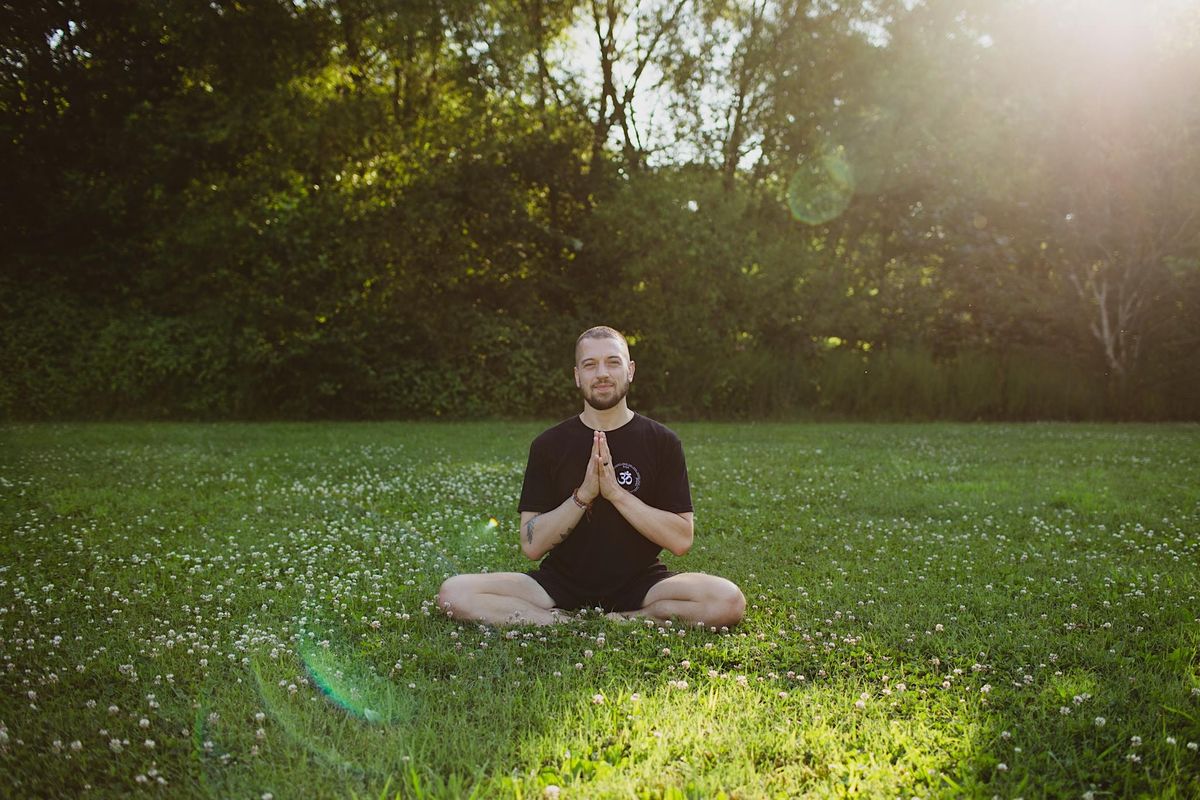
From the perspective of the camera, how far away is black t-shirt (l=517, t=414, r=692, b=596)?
18.0 ft

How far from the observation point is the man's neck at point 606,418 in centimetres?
551

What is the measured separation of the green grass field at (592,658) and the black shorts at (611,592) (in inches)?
10.5

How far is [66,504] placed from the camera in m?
9.28

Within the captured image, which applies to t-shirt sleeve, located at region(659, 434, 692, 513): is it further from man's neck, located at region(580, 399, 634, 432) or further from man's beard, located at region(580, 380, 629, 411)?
man's beard, located at region(580, 380, 629, 411)

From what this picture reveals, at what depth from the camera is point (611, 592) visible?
18.6 ft

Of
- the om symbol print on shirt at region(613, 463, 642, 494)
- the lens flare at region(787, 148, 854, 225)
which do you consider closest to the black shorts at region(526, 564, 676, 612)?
the om symbol print on shirt at region(613, 463, 642, 494)

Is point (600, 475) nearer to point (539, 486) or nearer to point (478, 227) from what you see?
point (539, 486)

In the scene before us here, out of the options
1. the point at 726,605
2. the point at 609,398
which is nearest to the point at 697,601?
the point at 726,605

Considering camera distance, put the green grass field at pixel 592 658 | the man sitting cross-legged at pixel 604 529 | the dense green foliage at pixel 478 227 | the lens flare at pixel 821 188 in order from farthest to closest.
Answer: the lens flare at pixel 821 188 < the dense green foliage at pixel 478 227 < the man sitting cross-legged at pixel 604 529 < the green grass field at pixel 592 658

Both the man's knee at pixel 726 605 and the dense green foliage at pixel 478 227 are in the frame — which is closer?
the man's knee at pixel 726 605

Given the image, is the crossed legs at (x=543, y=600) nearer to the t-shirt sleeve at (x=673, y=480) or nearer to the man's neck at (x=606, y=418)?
the t-shirt sleeve at (x=673, y=480)

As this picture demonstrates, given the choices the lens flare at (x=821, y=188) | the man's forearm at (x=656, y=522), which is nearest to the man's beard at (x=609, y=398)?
the man's forearm at (x=656, y=522)

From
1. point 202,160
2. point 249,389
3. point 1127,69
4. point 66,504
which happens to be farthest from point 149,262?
point 1127,69

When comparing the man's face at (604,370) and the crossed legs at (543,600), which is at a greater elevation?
the man's face at (604,370)
